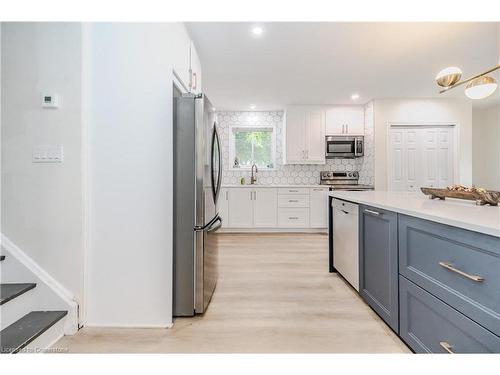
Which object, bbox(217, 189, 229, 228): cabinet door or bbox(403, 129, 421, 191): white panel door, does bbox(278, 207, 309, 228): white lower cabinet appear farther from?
bbox(403, 129, 421, 191): white panel door

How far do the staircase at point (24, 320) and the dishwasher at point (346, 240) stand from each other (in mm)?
2129

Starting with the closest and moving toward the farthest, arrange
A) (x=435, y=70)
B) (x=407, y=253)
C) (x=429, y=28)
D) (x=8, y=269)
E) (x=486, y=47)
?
(x=407, y=253) → (x=8, y=269) → (x=429, y=28) → (x=486, y=47) → (x=435, y=70)

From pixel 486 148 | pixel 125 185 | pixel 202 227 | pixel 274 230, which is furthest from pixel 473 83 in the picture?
pixel 486 148

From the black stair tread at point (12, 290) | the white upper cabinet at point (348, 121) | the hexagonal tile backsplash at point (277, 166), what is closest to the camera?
the black stair tread at point (12, 290)

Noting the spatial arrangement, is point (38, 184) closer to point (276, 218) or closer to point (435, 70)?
point (276, 218)

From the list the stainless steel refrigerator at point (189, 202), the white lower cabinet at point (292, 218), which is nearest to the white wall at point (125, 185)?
the stainless steel refrigerator at point (189, 202)

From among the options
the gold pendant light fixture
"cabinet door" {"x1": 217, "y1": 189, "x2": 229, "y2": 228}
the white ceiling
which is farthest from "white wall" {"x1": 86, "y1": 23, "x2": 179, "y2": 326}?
"cabinet door" {"x1": 217, "y1": 189, "x2": 229, "y2": 228}

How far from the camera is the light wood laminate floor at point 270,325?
61.4 inches

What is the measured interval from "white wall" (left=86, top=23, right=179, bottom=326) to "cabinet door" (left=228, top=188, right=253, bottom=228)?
3.25 metres

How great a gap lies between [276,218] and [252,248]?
1.24 meters

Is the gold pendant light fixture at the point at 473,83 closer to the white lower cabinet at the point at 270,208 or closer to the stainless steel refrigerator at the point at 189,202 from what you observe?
the stainless steel refrigerator at the point at 189,202

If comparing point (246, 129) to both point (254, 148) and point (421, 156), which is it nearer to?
point (254, 148)

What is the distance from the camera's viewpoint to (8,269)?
1696 millimetres
